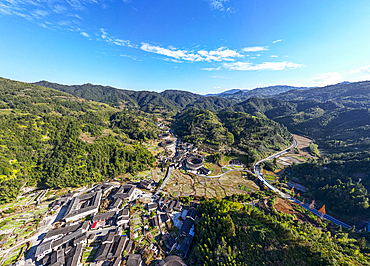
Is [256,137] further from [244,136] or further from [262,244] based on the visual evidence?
[262,244]

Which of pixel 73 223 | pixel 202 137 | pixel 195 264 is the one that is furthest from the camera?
pixel 202 137

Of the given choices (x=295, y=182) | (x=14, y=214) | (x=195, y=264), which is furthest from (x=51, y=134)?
(x=295, y=182)

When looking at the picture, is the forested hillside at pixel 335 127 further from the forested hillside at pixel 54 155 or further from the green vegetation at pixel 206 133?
the forested hillside at pixel 54 155

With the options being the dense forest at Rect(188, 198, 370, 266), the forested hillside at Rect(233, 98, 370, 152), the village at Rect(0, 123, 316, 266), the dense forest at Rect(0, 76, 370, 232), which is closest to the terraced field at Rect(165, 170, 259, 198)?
the village at Rect(0, 123, 316, 266)

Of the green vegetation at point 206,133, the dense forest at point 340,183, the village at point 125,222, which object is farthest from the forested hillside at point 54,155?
the dense forest at point 340,183

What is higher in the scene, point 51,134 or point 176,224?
point 51,134

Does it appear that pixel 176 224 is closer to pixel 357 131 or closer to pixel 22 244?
pixel 22 244
